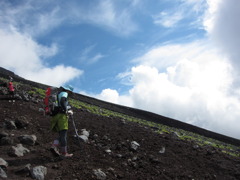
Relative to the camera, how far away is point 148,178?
21.4 feet

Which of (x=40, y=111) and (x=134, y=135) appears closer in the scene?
(x=134, y=135)

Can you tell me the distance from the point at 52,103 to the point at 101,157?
2.48 m

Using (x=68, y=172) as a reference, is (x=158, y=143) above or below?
above

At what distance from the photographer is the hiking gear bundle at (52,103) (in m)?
7.16

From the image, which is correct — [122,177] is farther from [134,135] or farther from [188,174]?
[134,135]

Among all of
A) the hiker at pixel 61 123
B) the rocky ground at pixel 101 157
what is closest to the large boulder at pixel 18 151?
the rocky ground at pixel 101 157

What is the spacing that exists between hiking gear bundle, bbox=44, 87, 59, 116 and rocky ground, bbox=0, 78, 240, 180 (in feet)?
3.78

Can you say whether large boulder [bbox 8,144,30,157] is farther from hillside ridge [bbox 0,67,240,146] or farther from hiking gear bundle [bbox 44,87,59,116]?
hillside ridge [bbox 0,67,240,146]

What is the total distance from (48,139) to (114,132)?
11.0ft

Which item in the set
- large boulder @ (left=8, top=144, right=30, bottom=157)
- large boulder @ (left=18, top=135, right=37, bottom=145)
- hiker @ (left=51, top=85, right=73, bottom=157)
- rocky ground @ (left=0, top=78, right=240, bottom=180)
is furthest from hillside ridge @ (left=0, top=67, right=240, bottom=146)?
large boulder @ (left=8, top=144, right=30, bottom=157)

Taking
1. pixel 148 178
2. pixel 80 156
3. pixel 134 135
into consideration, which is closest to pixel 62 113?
pixel 80 156

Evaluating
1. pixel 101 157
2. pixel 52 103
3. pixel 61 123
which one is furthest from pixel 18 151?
pixel 101 157

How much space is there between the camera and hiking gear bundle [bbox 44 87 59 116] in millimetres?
7156

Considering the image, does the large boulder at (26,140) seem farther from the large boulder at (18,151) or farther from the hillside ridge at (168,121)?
the hillside ridge at (168,121)
